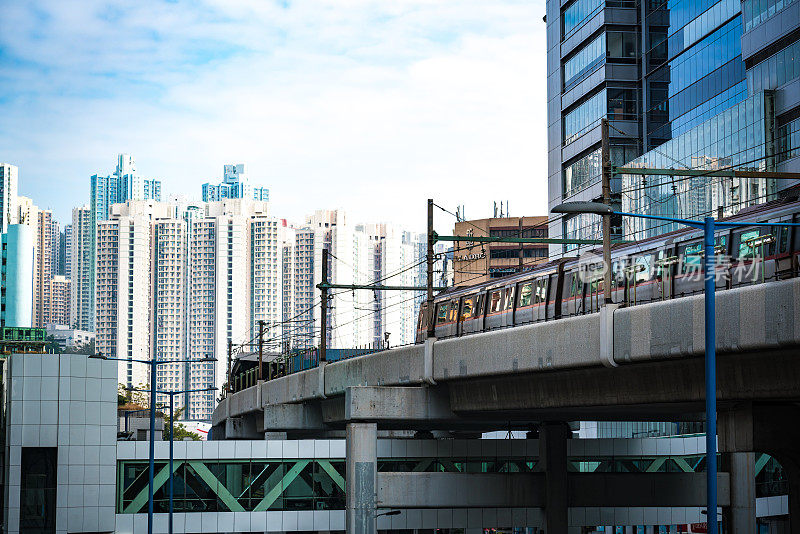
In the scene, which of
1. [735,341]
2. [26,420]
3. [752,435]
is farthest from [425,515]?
[735,341]

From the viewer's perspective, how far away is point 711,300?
1905 centimetres

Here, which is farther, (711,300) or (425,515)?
(425,515)

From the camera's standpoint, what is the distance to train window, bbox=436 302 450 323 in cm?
5276

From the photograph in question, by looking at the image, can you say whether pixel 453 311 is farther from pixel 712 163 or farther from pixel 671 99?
pixel 671 99

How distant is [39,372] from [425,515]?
17494mm

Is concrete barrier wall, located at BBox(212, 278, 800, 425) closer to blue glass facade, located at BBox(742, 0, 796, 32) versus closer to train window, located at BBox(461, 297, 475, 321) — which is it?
train window, located at BBox(461, 297, 475, 321)

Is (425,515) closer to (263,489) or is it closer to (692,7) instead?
(263,489)

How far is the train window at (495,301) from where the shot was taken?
147 feet

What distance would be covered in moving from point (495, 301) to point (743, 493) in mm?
13168

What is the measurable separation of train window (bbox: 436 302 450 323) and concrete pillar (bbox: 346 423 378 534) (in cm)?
1540

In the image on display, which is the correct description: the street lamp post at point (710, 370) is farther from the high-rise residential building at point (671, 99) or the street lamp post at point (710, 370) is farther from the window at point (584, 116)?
the window at point (584, 116)

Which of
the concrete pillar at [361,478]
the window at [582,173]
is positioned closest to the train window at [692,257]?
the concrete pillar at [361,478]

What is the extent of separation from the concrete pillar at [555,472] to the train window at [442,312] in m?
9.78

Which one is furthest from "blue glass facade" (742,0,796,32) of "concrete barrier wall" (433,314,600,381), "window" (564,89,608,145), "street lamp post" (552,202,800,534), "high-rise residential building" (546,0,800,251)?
"street lamp post" (552,202,800,534)
